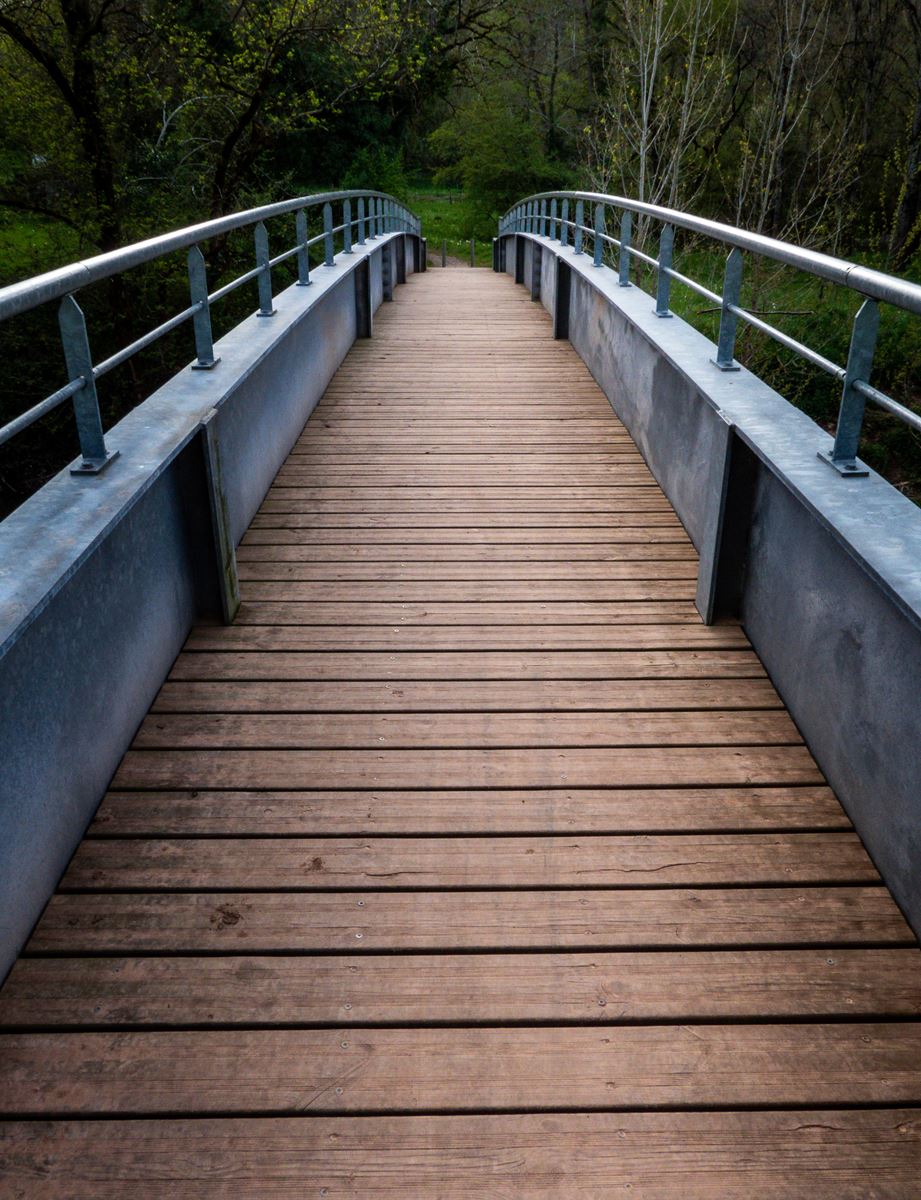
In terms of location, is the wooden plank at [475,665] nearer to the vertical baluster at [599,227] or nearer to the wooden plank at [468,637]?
the wooden plank at [468,637]

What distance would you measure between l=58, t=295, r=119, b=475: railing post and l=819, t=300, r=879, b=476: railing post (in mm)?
2181

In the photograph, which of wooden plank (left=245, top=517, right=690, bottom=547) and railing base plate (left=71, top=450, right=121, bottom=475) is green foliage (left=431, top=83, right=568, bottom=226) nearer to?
wooden plank (left=245, top=517, right=690, bottom=547)

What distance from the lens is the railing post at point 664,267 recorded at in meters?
5.39

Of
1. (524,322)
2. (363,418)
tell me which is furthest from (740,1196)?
(524,322)

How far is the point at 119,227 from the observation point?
1622 cm

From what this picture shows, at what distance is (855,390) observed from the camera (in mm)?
2951

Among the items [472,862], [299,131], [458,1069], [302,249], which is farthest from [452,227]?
[458,1069]

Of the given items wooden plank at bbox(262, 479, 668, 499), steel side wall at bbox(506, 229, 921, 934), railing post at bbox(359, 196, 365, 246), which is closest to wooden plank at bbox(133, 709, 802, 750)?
steel side wall at bbox(506, 229, 921, 934)

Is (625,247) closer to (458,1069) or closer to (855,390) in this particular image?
(855,390)

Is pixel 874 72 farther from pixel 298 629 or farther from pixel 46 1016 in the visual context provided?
pixel 46 1016

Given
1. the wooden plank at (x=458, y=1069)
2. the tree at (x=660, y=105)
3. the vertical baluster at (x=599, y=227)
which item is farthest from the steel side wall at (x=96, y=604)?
the tree at (x=660, y=105)

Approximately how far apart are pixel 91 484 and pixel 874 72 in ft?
91.4

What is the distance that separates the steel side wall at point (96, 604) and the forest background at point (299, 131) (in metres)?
6.81

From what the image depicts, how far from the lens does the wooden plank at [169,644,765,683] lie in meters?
A: 3.64
